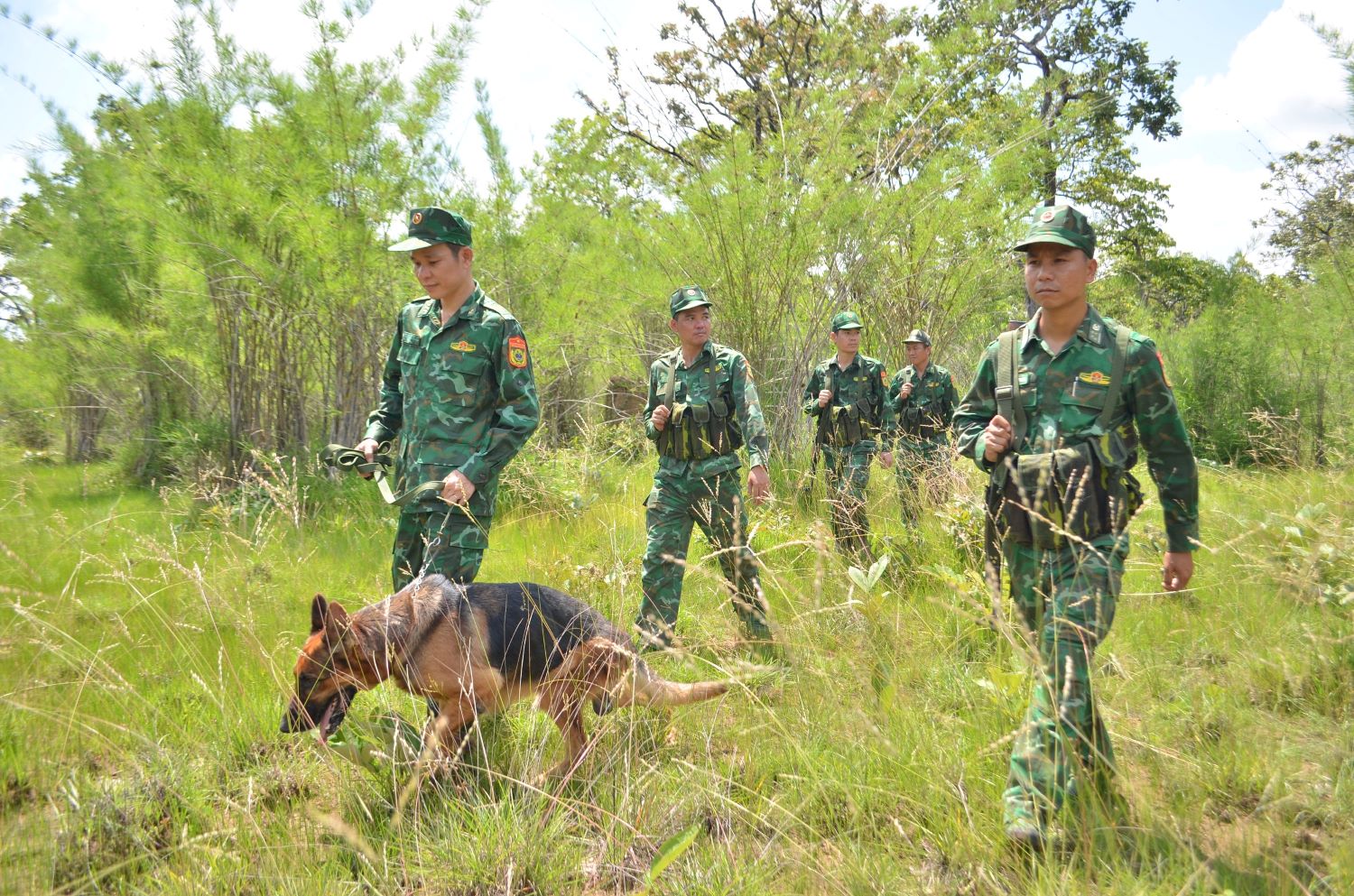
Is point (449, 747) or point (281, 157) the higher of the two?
point (281, 157)

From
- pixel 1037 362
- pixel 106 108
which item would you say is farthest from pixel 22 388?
pixel 1037 362

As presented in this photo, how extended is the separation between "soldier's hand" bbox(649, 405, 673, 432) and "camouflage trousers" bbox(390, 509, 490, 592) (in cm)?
141

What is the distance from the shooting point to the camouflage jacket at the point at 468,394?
320cm

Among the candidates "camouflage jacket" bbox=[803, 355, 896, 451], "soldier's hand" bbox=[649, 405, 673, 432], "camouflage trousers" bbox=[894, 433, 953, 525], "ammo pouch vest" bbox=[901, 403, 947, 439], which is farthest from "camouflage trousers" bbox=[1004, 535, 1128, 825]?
"ammo pouch vest" bbox=[901, 403, 947, 439]

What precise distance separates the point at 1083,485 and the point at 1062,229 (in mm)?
810

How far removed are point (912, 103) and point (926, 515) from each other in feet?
21.0

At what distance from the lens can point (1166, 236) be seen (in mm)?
20750

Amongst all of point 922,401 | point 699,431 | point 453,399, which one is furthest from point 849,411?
point 453,399

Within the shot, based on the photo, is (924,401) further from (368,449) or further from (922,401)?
(368,449)

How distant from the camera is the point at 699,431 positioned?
171 inches

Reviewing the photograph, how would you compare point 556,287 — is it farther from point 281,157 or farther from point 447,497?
point 447,497

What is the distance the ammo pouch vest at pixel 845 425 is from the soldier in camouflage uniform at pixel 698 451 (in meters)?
2.44

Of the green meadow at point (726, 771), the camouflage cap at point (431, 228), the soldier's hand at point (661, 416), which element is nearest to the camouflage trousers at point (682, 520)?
the soldier's hand at point (661, 416)

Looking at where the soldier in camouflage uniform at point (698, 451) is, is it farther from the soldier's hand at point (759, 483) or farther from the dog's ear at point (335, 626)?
the dog's ear at point (335, 626)
